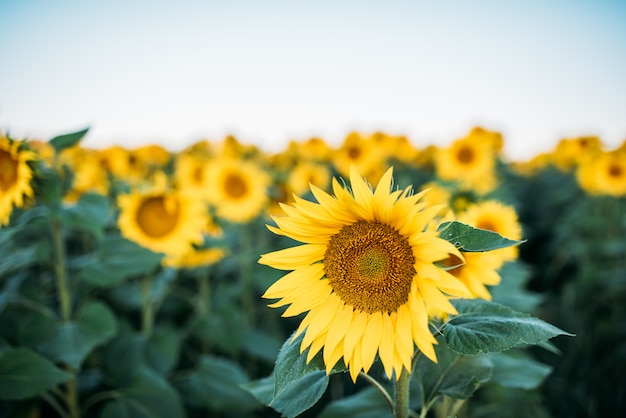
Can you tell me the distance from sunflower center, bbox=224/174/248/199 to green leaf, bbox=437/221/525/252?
391 cm

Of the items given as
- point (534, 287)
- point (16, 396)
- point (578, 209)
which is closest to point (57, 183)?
point (16, 396)

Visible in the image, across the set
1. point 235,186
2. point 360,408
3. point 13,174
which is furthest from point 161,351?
point 235,186

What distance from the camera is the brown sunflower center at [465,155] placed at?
6.62 metres

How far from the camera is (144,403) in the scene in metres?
2.65

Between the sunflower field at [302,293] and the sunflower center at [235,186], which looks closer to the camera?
the sunflower field at [302,293]

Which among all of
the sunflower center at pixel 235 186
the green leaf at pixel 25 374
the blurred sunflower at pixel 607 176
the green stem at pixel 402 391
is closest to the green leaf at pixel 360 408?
the green stem at pixel 402 391

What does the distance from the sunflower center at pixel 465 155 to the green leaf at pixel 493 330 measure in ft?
18.5

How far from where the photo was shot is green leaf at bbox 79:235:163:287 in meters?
2.56

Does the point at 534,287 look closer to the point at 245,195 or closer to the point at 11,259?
the point at 245,195

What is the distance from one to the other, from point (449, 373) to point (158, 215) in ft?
8.30

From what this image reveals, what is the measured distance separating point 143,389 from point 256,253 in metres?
1.74

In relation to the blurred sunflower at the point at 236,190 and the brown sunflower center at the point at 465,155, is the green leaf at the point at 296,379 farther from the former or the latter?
the brown sunflower center at the point at 465,155

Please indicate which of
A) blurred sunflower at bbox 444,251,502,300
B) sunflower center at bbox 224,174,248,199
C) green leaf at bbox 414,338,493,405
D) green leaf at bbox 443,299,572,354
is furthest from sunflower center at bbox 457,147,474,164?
green leaf at bbox 443,299,572,354

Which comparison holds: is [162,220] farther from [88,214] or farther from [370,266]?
[370,266]
